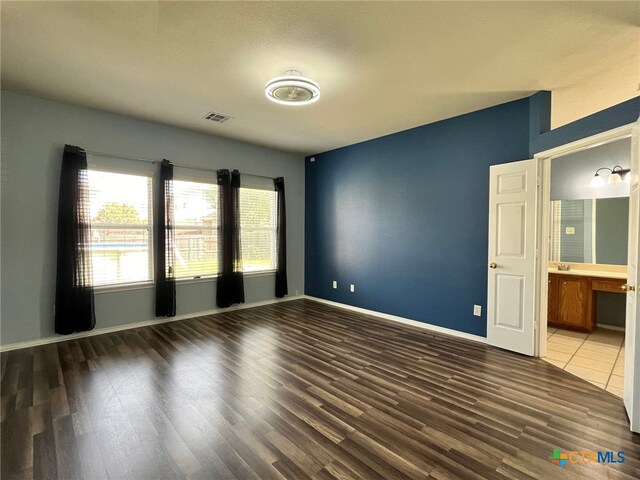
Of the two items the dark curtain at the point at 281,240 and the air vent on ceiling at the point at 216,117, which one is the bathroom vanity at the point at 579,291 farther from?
the air vent on ceiling at the point at 216,117

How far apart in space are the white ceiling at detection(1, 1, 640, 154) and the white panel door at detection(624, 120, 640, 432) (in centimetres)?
95

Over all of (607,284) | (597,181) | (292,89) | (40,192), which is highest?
(292,89)

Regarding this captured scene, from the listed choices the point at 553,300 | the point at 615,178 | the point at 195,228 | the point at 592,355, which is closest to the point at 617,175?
the point at 615,178

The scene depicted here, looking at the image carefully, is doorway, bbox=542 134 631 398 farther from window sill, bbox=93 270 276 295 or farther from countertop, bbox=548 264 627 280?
window sill, bbox=93 270 276 295

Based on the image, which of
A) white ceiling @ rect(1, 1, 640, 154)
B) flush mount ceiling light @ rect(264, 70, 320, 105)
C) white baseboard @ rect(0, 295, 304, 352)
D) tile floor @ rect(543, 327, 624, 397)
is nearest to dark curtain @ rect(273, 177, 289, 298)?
white baseboard @ rect(0, 295, 304, 352)

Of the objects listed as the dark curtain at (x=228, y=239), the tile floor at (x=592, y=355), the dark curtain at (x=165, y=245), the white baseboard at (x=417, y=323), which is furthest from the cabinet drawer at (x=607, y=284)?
the dark curtain at (x=165, y=245)

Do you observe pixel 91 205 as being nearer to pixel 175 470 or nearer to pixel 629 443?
pixel 175 470

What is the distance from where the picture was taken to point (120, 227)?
155 inches

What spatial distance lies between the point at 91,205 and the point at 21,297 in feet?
4.11

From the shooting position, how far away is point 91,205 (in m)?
3.71

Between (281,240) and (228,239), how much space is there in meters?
1.06

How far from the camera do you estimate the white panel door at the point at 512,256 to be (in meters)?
3.16

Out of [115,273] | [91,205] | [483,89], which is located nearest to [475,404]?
[483,89]
